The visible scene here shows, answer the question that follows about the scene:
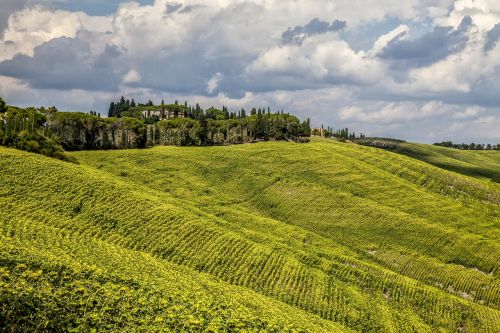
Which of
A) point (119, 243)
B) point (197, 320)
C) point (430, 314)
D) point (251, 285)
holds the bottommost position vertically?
point (430, 314)

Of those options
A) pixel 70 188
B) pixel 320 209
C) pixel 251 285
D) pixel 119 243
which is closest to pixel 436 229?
pixel 320 209

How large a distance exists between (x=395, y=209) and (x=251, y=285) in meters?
57.6

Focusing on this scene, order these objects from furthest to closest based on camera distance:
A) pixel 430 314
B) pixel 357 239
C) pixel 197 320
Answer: pixel 357 239, pixel 430 314, pixel 197 320

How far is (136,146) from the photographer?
16738cm

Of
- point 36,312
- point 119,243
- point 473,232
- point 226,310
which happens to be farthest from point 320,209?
point 36,312

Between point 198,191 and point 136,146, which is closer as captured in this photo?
point 198,191

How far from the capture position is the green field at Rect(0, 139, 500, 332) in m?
30.2

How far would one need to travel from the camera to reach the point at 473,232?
3947 inches

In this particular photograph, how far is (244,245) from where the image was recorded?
71.6m

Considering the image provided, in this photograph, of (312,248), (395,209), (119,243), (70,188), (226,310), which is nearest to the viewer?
(226,310)

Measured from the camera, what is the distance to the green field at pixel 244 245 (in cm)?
3016

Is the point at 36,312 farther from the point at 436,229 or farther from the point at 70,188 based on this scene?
the point at 436,229

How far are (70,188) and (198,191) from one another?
40695 millimetres

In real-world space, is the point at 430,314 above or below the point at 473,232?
below
